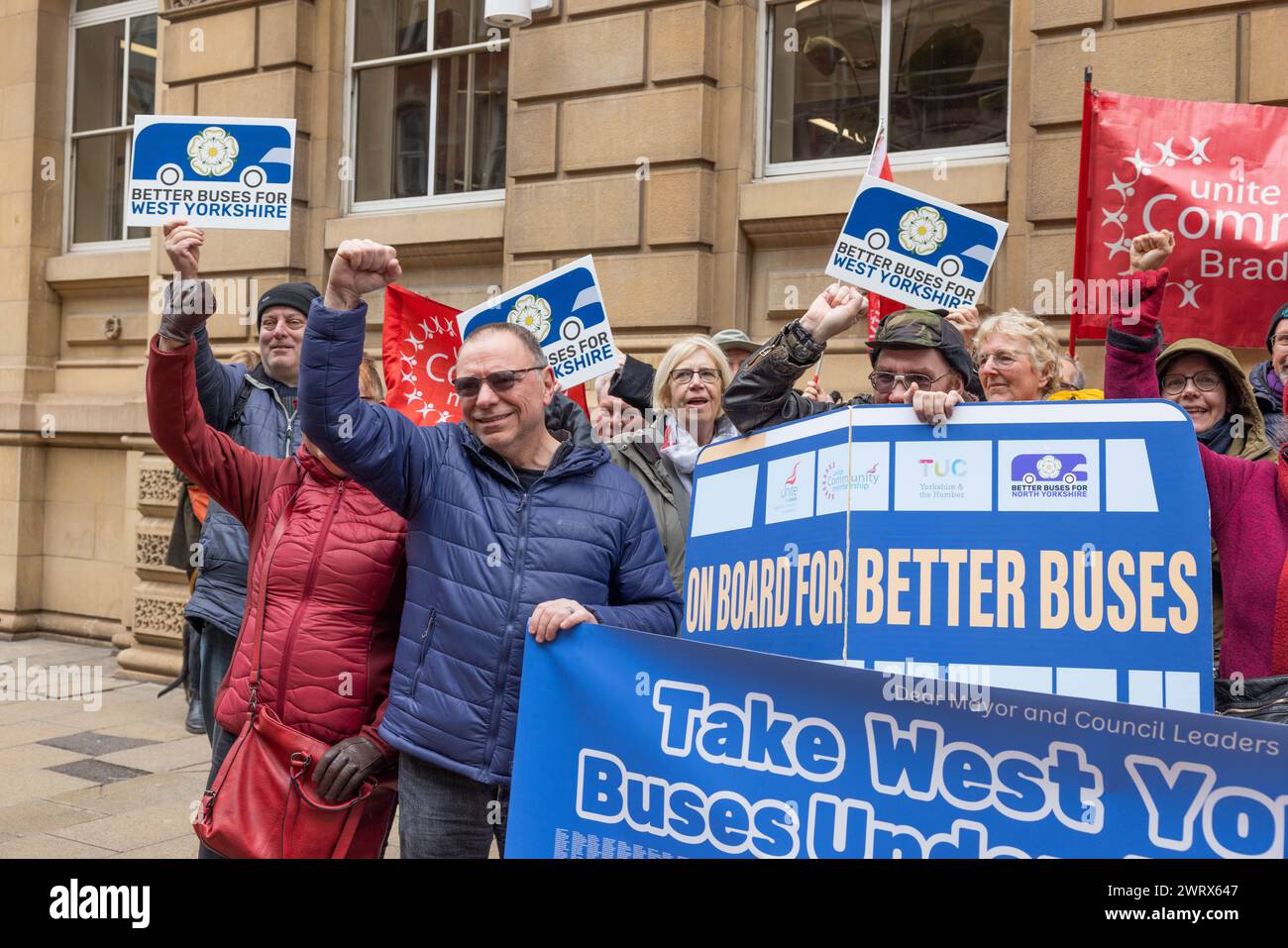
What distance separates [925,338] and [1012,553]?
32.1 inches

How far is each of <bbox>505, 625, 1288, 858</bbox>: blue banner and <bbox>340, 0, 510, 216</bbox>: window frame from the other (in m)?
6.44

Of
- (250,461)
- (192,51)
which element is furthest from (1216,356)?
(192,51)

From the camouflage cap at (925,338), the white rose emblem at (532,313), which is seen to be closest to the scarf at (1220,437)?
the camouflage cap at (925,338)

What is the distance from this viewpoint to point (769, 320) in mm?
7680

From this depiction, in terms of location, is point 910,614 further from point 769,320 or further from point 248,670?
point 769,320

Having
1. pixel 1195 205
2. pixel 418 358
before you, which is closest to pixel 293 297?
pixel 418 358

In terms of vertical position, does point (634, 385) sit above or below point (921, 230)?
below

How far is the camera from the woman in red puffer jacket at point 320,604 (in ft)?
10.7

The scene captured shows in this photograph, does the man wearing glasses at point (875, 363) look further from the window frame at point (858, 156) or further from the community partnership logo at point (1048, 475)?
the window frame at point (858, 156)

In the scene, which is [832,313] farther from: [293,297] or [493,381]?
[293,297]

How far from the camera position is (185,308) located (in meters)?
3.21

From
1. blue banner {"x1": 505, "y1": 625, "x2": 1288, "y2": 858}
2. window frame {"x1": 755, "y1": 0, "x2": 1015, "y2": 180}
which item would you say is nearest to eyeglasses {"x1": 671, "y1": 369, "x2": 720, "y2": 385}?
blue banner {"x1": 505, "y1": 625, "x2": 1288, "y2": 858}

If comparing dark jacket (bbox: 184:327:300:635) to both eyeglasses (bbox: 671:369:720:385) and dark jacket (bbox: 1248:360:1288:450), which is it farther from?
dark jacket (bbox: 1248:360:1288:450)

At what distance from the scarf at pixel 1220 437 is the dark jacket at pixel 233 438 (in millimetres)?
3011
